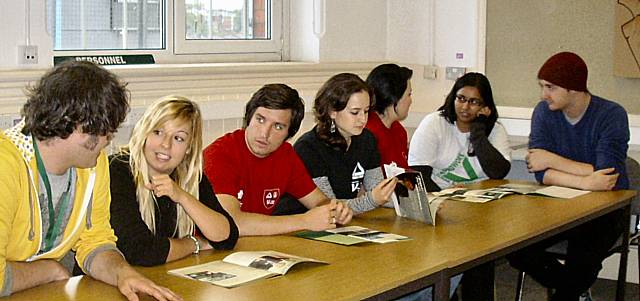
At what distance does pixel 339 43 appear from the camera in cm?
584

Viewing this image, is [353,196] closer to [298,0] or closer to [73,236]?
[73,236]

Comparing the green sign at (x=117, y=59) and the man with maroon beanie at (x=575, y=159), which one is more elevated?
the green sign at (x=117, y=59)

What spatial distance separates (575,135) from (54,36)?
99.4 inches

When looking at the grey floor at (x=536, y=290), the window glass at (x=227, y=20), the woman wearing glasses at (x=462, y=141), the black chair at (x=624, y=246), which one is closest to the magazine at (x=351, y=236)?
the woman wearing glasses at (x=462, y=141)

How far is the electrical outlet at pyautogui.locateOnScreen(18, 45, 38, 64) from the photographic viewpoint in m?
4.24

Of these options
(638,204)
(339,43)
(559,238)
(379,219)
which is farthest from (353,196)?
(339,43)

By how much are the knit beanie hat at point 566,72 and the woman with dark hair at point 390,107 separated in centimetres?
67

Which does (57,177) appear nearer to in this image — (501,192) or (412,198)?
(412,198)

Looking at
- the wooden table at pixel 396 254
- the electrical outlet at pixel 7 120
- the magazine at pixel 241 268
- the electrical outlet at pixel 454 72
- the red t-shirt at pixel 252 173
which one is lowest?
the wooden table at pixel 396 254

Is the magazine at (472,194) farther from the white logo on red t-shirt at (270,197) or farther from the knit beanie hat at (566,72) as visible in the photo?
the white logo on red t-shirt at (270,197)

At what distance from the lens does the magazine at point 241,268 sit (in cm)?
251

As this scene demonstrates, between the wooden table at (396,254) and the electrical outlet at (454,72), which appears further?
the electrical outlet at (454,72)

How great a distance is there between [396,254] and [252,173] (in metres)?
0.75

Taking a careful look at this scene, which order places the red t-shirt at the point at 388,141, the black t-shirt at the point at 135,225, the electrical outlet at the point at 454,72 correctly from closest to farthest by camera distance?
the black t-shirt at the point at 135,225, the red t-shirt at the point at 388,141, the electrical outlet at the point at 454,72
